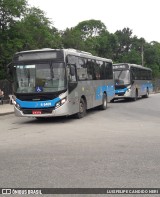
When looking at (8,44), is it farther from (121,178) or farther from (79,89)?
(121,178)

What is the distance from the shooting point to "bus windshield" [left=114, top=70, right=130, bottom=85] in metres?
28.6

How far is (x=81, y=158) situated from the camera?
7926 millimetres

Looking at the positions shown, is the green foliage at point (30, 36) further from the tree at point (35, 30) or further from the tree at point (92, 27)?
the tree at point (92, 27)

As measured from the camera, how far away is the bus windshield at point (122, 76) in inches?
1125

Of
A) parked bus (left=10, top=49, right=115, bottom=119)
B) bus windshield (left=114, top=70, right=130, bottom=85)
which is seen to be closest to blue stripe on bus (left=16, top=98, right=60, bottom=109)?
parked bus (left=10, top=49, right=115, bottom=119)

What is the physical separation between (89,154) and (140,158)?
1.17m

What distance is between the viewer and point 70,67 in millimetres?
15562

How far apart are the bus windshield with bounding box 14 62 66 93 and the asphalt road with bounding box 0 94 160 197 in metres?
2.57

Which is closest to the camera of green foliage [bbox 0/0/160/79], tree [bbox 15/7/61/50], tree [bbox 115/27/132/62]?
green foliage [bbox 0/0/160/79]

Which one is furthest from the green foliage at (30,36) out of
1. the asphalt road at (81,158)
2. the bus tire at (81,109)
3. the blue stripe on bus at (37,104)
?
the asphalt road at (81,158)

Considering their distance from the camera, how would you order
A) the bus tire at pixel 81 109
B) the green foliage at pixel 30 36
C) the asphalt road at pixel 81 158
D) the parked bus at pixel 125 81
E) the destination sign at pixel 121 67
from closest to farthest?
the asphalt road at pixel 81 158, the bus tire at pixel 81 109, the parked bus at pixel 125 81, the destination sign at pixel 121 67, the green foliage at pixel 30 36

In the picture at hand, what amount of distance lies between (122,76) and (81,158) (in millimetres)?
21318

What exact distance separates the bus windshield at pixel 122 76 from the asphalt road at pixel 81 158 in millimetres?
16047

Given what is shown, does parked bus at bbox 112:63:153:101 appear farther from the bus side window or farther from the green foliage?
the bus side window
